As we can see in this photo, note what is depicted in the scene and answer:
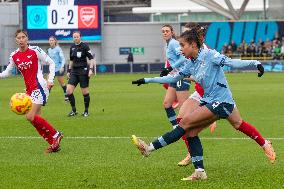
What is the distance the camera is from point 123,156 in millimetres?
13195

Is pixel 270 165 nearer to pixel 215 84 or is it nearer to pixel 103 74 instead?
pixel 215 84

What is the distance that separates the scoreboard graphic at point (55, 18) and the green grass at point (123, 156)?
Result: 36.2m

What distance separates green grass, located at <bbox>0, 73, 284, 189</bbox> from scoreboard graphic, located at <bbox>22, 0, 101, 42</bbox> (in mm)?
36226

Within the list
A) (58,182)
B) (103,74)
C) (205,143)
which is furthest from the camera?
(103,74)

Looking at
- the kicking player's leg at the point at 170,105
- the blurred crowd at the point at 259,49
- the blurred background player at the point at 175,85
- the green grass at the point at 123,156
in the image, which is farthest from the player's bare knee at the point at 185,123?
the blurred crowd at the point at 259,49

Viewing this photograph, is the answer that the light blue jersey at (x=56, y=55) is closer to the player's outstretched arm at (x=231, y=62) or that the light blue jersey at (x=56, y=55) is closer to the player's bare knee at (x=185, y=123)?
the player's bare knee at (x=185, y=123)

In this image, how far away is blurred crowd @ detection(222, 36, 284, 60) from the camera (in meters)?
56.4

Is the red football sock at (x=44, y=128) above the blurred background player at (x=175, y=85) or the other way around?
the other way around

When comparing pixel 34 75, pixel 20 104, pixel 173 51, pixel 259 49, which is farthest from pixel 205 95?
pixel 259 49

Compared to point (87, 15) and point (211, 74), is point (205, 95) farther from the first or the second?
point (87, 15)

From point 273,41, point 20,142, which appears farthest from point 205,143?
point 273,41

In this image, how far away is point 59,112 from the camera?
23797 millimetres

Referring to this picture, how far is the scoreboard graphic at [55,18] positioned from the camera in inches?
2357

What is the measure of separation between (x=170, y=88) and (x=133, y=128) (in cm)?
164
